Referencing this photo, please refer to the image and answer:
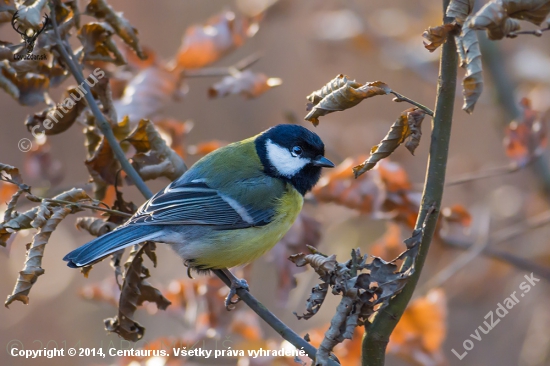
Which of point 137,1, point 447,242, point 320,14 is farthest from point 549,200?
point 137,1

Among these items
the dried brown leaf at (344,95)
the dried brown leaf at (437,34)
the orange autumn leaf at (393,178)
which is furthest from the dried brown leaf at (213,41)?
the dried brown leaf at (437,34)

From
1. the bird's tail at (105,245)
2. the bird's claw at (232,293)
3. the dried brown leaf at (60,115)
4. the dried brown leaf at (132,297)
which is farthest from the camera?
the bird's claw at (232,293)

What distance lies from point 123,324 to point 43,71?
106 cm

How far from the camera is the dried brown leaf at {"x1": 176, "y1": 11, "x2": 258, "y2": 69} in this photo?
2.86 m

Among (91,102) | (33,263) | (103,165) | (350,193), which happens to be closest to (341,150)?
(350,193)

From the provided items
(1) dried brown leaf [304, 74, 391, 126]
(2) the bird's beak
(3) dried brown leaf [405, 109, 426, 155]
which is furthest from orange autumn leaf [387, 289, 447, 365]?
(1) dried brown leaf [304, 74, 391, 126]

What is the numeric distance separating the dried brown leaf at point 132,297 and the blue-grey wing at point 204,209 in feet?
1.44

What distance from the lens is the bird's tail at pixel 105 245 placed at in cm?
199

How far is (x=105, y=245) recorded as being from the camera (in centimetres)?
206

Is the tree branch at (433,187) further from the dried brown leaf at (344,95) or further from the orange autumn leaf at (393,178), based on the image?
the orange autumn leaf at (393,178)

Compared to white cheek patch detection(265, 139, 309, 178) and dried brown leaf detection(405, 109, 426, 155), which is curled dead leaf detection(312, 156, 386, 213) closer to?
white cheek patch detection(265, 139, 309, 178)

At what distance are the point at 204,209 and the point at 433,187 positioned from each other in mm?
1406

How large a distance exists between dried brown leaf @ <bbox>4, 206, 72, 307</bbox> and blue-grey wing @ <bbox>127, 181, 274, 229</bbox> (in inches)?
31.1

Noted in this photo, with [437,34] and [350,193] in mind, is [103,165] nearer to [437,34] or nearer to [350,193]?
[350,193]
